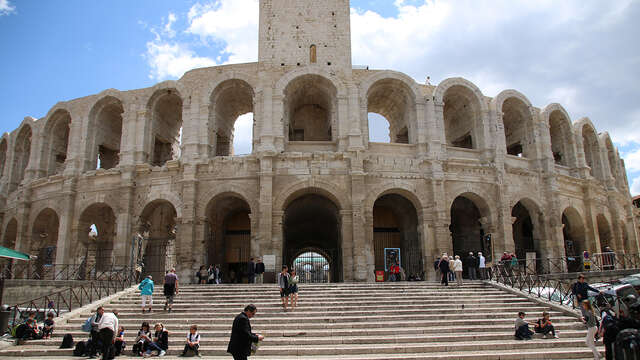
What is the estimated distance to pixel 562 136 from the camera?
26.9 meters

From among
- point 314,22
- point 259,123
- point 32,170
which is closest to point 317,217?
point 259,123

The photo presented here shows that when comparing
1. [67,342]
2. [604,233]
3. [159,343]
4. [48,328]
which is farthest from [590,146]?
[48,328]

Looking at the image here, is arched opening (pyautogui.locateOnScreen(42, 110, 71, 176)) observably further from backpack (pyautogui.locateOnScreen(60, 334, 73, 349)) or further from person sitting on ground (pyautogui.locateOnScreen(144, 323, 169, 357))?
person sitting on ground (pyautogui.locateOnScreen(144, 323, 169, 357))

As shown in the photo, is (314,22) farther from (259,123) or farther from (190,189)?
(190,189)

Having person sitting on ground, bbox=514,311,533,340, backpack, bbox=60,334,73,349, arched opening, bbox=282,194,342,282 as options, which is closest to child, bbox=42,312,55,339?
backpack, bbox=60,334,73,349

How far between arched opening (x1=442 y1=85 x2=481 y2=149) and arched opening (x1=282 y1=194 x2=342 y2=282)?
860 cm

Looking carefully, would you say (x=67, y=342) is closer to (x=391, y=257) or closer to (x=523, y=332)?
(x=523, y=332)

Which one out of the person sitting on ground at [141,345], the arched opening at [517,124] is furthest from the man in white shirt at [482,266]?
the person sitting on ground at [141,345]

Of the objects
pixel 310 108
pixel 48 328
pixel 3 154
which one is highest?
pixel 310 108

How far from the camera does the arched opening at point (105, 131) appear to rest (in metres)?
24.7

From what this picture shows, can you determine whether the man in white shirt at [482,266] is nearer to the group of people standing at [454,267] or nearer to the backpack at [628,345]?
the group of people standing at [454,267]

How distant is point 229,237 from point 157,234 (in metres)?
4.10

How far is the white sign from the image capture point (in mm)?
19312

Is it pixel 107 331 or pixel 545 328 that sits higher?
pixel 107 331
